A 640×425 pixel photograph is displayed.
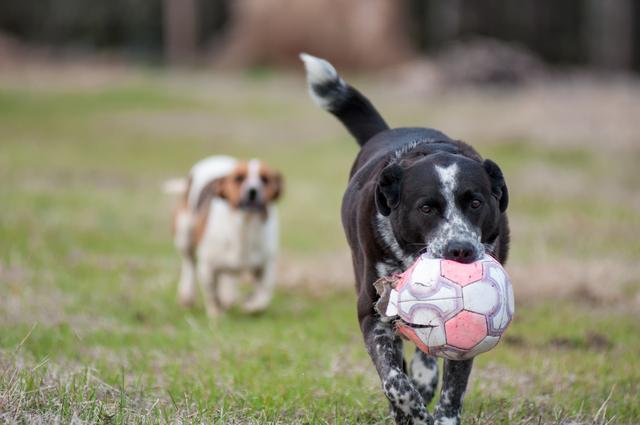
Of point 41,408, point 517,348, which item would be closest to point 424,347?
point 41,408

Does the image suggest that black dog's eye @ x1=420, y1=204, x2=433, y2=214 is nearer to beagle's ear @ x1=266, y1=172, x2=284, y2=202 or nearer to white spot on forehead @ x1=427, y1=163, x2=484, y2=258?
white spot on forehead @ x1=427, y1=163, x2=484, y2=258

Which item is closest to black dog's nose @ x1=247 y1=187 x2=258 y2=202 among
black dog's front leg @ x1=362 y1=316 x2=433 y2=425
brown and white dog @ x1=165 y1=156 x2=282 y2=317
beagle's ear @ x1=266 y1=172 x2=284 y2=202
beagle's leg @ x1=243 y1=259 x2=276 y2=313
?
brown and white dog @ x1=165 y1=156 x2=282 y2=317

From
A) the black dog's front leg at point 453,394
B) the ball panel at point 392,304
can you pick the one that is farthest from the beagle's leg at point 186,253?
the ball panel at point 392,304

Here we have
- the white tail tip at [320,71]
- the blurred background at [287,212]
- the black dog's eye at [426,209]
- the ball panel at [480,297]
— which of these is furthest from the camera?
the white tail tip at [320,71]

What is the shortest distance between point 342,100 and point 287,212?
7493 millimetres

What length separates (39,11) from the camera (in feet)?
120

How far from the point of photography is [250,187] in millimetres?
8477

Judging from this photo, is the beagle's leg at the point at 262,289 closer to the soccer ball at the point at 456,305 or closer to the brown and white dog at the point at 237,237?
the brown and white dog at the point at 237,237

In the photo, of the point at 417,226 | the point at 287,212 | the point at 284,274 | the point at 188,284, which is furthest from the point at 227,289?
the point at 417,226

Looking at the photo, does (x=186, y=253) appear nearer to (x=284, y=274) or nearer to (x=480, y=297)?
(x=284, y=274)

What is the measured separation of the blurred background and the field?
29 mm

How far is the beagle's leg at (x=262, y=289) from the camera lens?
27.2ft

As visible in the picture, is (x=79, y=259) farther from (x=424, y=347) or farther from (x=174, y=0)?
(x=174, y=0)

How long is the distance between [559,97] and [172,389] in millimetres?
16309
